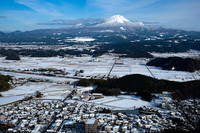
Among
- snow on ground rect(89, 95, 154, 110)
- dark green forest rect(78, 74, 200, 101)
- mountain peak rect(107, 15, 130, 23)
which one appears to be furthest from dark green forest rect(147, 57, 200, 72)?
mountain peak rect(107, 15, 130, 23)

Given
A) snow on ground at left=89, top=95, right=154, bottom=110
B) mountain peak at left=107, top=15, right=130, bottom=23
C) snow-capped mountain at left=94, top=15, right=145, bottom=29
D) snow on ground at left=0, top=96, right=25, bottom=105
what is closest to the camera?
snow on ground at left=89, top=95, right=154, bottom=110

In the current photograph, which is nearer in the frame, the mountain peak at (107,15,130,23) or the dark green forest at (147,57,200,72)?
the dark green forest at (147,57,200,72)

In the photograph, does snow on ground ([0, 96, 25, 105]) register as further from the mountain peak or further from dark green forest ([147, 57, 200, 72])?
the mountain peak

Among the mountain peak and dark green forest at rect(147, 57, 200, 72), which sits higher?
the mountain peak

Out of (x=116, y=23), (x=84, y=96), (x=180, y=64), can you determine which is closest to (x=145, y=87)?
(x=84, y=96)

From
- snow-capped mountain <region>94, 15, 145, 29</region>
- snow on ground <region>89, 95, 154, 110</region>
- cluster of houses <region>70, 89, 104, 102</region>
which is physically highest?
snow-capped mountain <region>94, 15, 145, 29</region>

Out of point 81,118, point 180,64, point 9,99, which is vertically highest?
point 180,64

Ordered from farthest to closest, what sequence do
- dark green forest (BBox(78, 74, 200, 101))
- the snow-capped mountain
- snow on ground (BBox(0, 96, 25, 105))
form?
the snow-capped mountain
dark green forest (BBox(78, 74, 200, 101))
snow on ground (BBox(0, 96, 25, 105))

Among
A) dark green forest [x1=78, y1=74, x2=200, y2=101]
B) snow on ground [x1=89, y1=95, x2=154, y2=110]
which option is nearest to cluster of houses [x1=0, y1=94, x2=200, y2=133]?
snow on ground [x1=89, y1=95, x2=154, y2=110]

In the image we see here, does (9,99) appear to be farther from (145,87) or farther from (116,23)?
(116,23)

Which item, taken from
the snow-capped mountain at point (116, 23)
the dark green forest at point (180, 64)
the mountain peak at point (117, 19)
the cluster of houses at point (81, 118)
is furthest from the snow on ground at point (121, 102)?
the mountain peak at point (117, 19)

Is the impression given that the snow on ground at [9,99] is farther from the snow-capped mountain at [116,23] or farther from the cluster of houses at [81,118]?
the snow-capped mountain at [116,23]

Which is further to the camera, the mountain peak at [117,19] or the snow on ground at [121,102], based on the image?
the mountain peak at [117,19]
